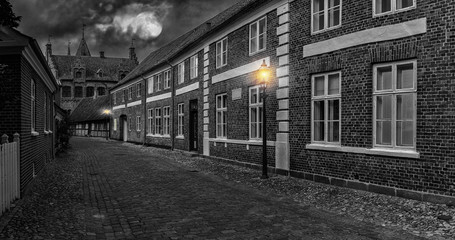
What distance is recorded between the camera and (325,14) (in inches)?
413

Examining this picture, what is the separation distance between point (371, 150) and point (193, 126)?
534 inches

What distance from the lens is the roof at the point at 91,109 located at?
4944 centimetres

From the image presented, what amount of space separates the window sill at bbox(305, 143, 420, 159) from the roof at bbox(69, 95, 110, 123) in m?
39.0

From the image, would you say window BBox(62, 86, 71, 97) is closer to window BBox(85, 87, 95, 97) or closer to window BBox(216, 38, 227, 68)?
window BBox(85, 87, 95, 97)

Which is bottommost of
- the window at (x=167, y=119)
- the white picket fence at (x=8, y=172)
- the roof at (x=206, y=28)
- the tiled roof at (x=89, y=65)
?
the white picket fence at (x=8, y=172)

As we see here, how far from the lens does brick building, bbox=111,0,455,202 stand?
7840 mm

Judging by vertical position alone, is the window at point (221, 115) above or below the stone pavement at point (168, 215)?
above

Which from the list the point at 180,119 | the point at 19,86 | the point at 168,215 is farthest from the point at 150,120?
the point at 168,215

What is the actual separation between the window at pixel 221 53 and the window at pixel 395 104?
887 centimetres

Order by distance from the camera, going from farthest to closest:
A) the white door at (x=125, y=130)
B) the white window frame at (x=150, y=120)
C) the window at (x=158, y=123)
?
the white door at (x=125, y=130), the white window frame at (x=150, y=120), the window at (x=158, y=123)

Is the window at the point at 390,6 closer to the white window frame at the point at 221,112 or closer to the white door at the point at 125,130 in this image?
the white window frame at the point at 221,112

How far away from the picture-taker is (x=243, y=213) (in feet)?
23.6

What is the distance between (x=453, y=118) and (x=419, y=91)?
2.85 feet

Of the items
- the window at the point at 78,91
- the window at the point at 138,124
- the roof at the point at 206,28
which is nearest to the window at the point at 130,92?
the roof at the point at 206,28
